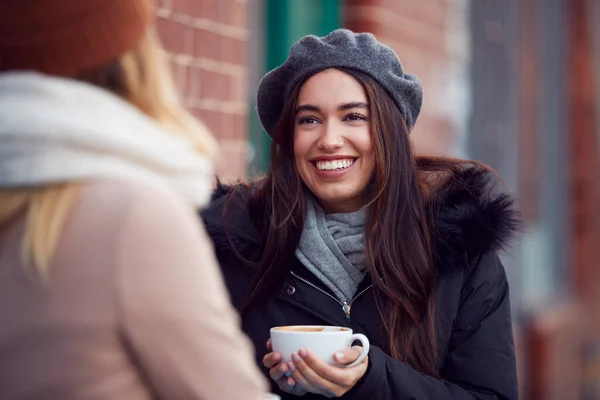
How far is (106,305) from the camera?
1412 millimetres

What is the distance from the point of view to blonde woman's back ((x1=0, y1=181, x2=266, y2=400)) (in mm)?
1409

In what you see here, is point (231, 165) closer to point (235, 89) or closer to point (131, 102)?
point (235, 89)

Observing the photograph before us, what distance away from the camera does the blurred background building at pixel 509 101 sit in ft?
12.3

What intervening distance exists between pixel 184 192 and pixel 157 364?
10.8 inches

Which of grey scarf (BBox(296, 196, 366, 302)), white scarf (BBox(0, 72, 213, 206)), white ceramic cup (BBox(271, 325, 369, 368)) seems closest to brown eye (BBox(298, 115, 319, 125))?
grey scarf (BBox(296, 196, 366, 302))

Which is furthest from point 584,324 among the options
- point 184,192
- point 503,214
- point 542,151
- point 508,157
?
point 184,192

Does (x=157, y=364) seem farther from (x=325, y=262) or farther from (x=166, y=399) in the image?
(x=325, y=262)

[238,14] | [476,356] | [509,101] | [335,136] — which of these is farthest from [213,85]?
[509,101]

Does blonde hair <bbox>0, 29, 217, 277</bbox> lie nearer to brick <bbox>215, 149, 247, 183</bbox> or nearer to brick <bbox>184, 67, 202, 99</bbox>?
brick <bbox>184, 67, 202, 99</bbox>

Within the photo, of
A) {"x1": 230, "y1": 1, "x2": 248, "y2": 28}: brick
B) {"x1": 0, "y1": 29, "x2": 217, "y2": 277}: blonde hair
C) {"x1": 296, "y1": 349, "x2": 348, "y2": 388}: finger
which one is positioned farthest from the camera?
{"x1": 230, "y1": 1, "x2": 248, "y2": 28}: brick

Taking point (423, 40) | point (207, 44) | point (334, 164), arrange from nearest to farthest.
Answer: point (334, 164) < point (207, 44) < point (423, 40)

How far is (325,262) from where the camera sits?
108 inches

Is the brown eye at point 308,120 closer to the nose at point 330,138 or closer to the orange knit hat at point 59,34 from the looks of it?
the nose at point 330,138

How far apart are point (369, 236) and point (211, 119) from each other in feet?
3.63
